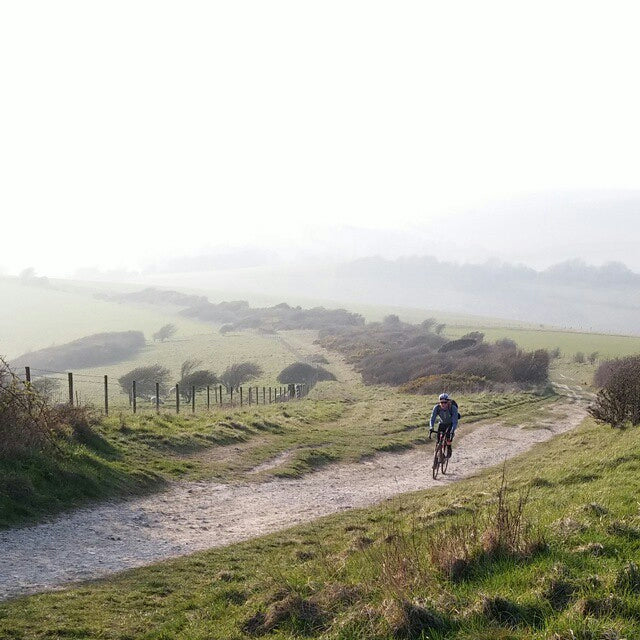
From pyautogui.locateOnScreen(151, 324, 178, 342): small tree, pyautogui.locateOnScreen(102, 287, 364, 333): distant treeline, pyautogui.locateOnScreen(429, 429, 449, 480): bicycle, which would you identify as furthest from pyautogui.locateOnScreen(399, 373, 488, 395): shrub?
pyautogui.locateOnScreen(102, 287, 364, 333): distant treeline

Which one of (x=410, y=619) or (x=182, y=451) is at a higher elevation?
(x=410, y=619)

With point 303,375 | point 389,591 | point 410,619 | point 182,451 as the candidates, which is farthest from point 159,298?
point 410,619

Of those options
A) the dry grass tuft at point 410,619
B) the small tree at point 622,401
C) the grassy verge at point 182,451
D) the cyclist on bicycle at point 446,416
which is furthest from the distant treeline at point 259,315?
the dry grass tuft at point 410,619

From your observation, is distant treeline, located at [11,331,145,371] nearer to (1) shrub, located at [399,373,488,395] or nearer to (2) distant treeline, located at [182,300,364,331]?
(2) distant treeline, located at [182,300,364,331]

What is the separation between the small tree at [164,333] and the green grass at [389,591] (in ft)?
377

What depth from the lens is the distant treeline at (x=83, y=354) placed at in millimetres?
94562

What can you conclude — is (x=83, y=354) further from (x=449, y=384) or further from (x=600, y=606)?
(x=600, y=606)

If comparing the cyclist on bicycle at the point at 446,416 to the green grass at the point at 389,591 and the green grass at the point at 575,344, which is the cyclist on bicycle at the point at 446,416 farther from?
the green grass at the point at 575,344

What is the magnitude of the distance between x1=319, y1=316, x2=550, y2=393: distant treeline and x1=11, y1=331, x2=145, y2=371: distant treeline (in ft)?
128

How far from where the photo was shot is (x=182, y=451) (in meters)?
18.9

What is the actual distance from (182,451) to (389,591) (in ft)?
46.7

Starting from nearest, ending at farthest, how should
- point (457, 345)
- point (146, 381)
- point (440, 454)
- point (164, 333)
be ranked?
point (440, 454), point (146, 381), point (457, 345), point (164, 333)

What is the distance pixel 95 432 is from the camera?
16.8m

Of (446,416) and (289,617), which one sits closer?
(289,617)
